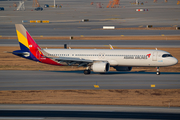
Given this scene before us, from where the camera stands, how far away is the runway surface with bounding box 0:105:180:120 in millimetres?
27141

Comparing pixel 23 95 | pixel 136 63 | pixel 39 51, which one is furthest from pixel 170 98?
pixel 39 51

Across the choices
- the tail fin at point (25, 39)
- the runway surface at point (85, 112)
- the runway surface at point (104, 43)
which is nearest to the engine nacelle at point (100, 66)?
the tail fin at point (25, 39)

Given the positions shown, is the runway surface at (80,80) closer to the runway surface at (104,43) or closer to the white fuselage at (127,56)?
the white fuselage at (127,56)

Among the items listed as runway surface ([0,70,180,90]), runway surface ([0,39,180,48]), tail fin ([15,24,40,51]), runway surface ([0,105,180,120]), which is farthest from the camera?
runway surface ([0,39,180,48])

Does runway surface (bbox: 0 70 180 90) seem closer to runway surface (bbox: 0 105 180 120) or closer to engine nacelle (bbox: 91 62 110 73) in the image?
engine nacelle (bbox: 91 62 110 73)

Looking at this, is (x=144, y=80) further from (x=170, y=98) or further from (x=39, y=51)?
(x=39, y=51)

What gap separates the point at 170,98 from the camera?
1358 inches

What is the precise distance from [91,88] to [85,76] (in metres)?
8.35

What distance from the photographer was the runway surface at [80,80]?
3966 cm

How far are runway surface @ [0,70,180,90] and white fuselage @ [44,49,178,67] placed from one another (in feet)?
6.47

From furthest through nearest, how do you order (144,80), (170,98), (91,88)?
(144,80), (91,88), (170,98)

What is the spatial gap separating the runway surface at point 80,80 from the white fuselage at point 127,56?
197 cm

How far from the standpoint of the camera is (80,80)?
143ft

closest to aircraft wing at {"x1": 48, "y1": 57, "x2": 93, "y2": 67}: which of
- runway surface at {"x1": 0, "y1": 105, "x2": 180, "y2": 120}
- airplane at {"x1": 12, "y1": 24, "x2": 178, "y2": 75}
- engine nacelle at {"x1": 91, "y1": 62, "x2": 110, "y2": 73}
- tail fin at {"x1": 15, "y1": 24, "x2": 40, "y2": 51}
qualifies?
airplane at {"x1": 12, "y1": 24, "x2": 178, "y2": 75}
